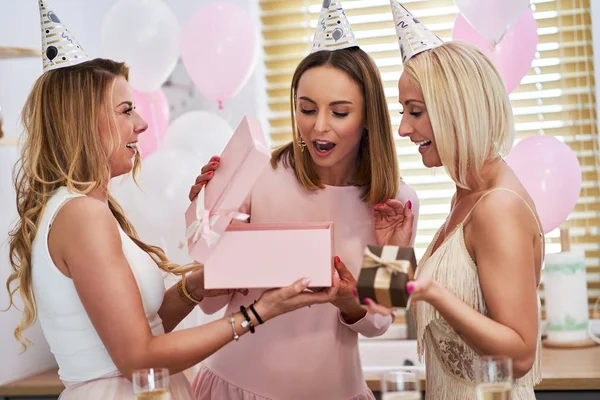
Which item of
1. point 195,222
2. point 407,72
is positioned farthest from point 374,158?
point 195,222

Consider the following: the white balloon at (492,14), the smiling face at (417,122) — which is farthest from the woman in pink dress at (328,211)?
the white balloon at (492,14)

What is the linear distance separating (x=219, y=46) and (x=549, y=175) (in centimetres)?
122

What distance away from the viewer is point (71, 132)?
173 centimetres

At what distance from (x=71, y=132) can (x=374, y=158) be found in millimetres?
779

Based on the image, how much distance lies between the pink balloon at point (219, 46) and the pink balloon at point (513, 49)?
31.8 inches

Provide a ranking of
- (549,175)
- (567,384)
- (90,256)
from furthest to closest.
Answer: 1. (549,175)
2. (567,384)
3. (90,256)

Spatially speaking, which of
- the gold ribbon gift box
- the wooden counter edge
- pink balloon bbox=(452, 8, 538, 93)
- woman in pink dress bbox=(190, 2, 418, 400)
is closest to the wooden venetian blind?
pink balloon bbox=(452, 8, 538, 93)

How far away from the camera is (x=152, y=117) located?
10.1 feet

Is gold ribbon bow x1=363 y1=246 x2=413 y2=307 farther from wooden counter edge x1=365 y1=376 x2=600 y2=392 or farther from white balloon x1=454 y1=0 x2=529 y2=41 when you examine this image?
white balloon x1=454 y1=0 x2=529 y2=41

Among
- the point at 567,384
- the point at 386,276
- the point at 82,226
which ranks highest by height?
the point at 82,226

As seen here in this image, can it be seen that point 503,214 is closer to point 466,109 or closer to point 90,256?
point 466,109

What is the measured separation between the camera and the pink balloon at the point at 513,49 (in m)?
2.68

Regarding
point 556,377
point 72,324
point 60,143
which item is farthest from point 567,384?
point 60,143

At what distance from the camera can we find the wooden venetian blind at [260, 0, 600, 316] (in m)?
3.18
